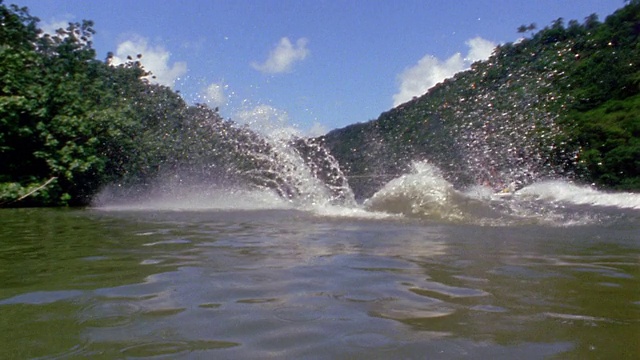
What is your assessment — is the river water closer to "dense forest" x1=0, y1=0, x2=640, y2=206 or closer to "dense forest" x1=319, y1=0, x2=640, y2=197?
"dense forest" x1=0, y1=0, x2=640, y2=206

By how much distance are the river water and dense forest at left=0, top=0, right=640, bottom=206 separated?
34.9 ft

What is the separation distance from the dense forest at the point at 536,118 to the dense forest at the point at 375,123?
11 cm

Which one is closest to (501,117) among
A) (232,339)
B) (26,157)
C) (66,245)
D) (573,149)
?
(573,149)

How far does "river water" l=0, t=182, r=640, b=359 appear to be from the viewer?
2.18m

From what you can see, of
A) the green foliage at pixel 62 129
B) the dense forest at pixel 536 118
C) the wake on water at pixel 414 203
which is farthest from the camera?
the dense forest at pixel 536 118

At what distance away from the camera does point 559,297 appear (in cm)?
307

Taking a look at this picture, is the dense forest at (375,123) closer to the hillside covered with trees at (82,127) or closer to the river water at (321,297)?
the hillside covered with trees at (82,127)

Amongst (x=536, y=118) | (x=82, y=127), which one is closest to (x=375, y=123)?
(x=536, y=118)

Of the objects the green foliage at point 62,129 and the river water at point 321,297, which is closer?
the river water at point 321,297

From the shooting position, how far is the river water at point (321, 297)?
218 centimetres

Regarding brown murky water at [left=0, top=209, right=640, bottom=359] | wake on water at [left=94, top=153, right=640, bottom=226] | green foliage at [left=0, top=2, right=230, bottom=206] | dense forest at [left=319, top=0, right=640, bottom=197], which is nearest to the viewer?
brown murky water at [left=0, top=209, right=640, bottom=359]

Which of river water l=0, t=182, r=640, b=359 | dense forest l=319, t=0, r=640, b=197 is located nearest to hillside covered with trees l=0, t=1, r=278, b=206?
dense forest l=319, t=0, r=640, b=197

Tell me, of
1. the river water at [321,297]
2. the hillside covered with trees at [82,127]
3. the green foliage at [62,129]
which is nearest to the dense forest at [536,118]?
the hillside covered with trees at [82,127]

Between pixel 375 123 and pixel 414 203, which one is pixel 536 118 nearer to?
pixel 375 123
